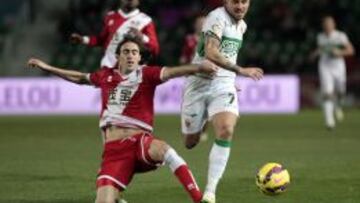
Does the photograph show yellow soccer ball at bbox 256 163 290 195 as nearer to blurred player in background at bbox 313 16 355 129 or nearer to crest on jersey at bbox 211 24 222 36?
crest on jersey at bbox 211 24 222 36

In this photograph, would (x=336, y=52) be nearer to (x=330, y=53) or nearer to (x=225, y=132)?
(x=330, y=53)

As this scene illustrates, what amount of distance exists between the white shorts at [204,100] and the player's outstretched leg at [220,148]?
16 cm

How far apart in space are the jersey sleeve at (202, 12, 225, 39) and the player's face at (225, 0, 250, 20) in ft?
0.52

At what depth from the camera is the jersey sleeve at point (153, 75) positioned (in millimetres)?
8094

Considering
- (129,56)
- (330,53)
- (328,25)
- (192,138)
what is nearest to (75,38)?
(192,138)

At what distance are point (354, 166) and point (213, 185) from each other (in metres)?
3.99

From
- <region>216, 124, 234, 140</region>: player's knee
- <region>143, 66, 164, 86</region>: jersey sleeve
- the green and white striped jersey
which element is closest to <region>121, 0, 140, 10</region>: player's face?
the green and white striped jersey

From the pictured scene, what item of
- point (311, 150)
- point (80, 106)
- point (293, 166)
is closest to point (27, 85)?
point (80, 106)

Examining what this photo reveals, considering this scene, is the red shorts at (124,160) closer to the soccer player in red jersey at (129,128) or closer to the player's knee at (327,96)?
the soccer player in red jersey at (129,128)

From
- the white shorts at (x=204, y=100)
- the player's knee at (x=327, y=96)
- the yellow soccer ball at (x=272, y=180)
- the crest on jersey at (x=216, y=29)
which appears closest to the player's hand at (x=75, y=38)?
the white shorts at (x=204, y=100)

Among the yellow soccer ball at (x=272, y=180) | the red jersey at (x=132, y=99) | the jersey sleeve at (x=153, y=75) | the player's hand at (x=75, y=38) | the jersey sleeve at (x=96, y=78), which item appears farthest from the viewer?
the player's hand at (x=75, y=38)

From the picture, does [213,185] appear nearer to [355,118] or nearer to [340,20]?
[355,118]

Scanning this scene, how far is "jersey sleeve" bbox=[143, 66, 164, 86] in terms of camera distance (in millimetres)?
8094

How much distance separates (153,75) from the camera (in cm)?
815
